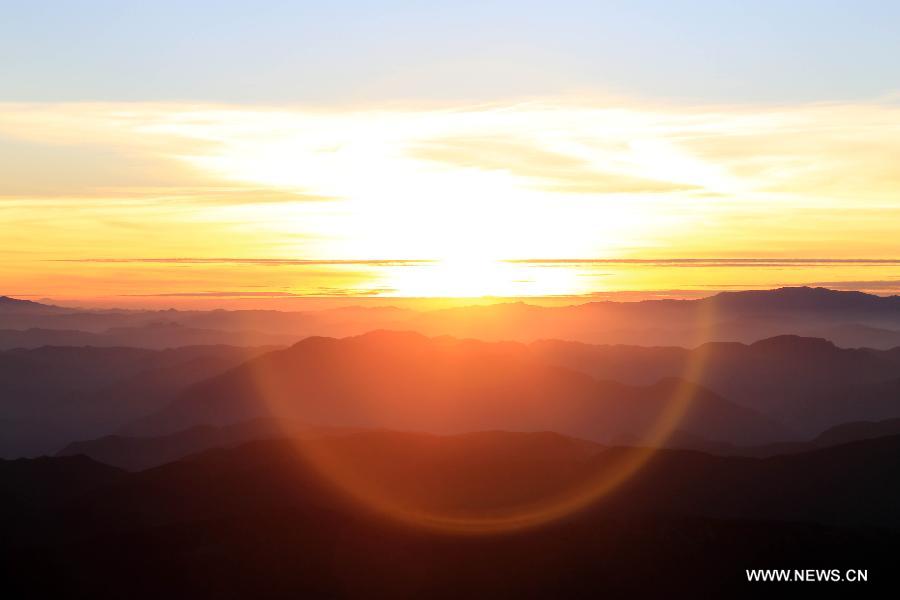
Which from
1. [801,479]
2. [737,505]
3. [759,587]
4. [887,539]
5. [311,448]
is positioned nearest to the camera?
[759,587]

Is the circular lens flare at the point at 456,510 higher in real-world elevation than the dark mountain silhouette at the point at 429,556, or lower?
higher

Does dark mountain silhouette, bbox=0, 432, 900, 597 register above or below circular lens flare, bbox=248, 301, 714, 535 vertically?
below

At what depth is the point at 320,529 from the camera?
82000 mm

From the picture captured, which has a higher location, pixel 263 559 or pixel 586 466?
pixel 586 466

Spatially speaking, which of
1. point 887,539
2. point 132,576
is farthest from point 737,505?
point 132,576

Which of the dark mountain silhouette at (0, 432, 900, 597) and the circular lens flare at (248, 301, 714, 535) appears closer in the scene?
the dark mountain silhouette at (0, 432, 900, 597)

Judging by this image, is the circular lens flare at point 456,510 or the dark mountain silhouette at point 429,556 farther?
the circular lens flare at point 456,510

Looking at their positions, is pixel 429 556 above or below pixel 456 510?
below

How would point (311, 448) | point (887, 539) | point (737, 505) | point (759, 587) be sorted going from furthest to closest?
point (311, 448) < point (737, 505) < point (887, 539) < point (759, 587)

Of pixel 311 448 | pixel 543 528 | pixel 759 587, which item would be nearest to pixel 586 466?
pixel 311 448

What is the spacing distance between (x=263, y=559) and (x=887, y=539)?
51.3 metres

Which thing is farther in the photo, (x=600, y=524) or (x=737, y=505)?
(x=737, y=505)

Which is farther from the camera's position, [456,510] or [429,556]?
[456,510]

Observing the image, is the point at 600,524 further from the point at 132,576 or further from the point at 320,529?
the point at 132,576
